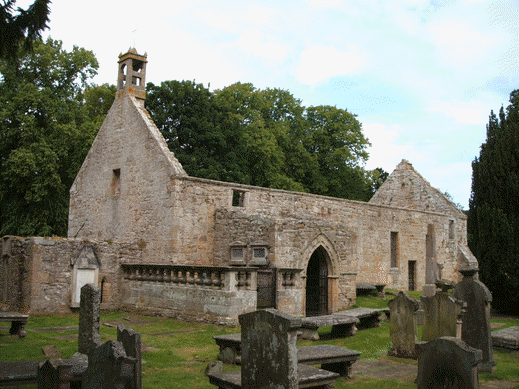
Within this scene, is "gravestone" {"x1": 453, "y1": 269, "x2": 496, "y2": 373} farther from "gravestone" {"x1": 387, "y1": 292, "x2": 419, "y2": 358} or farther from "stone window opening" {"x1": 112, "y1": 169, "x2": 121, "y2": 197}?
"stone window opening" {"x1": 112, "y1": 169, "x2": 121, "y2": 197}

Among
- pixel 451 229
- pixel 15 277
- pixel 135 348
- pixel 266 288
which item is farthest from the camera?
pixel 451 229

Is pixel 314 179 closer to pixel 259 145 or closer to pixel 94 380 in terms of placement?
pixel 259 145

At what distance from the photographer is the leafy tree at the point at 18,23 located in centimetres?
840

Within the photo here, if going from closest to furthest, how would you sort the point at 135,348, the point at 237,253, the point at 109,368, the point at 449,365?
the point at 109,368 → the point at 449,365 → the point at 135,348 → the point at 237,253

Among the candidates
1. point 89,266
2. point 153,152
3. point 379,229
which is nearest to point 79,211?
point 153,152

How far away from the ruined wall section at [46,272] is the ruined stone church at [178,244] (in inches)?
1.1

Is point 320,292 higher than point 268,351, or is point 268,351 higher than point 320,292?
point 268,351

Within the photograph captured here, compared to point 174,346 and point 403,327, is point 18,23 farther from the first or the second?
point 403,327

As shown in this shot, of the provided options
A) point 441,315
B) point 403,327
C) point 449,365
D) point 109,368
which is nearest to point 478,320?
point 441,315

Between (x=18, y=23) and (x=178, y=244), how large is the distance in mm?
9546

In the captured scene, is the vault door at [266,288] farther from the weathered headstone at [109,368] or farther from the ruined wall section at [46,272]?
the weathered headstone at [109,368]

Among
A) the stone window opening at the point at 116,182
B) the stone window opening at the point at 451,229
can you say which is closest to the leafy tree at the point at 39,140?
the stone window opening at the point at 116,182

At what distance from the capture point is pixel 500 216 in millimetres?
19547

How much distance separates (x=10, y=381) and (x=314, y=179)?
3407 centimetres
